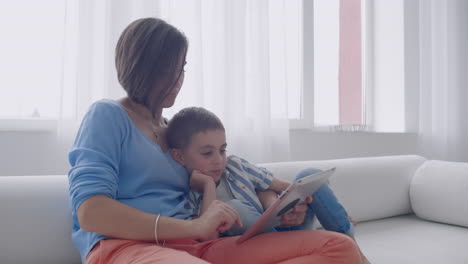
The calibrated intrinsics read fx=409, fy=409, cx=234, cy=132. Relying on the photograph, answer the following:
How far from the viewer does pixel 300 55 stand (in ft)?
8.27

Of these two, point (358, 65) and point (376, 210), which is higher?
point (358, 65)

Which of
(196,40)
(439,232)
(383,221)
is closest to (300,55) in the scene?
(196,40)

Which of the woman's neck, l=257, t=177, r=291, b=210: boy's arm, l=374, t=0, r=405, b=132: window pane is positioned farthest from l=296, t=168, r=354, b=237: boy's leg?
l=374, t=0, r=405, b=132: window pane

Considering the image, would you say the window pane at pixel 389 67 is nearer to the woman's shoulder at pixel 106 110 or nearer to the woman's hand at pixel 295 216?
the woman's hand at pixel 295 216

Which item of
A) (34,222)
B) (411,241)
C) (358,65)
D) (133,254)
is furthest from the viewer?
(358,65)

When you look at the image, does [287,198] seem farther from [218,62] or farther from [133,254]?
[218,62]

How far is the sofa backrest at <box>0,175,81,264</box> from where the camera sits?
111cm

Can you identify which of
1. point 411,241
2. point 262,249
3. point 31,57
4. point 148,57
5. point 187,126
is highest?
point 31,57

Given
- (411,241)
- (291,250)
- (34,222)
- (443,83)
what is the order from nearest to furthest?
(291,250)
(34,222)
(411,241)
(443,83)

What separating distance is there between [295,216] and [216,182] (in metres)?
0.27

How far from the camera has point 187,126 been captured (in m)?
1.20

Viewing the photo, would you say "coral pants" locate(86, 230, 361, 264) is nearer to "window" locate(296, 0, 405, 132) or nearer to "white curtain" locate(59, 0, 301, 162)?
"white curtain" locate(59, 0, 301, 162)

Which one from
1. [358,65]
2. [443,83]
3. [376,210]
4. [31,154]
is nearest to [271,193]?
[376,210]

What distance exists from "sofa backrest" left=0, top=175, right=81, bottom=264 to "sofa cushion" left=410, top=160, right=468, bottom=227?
1584 mm
